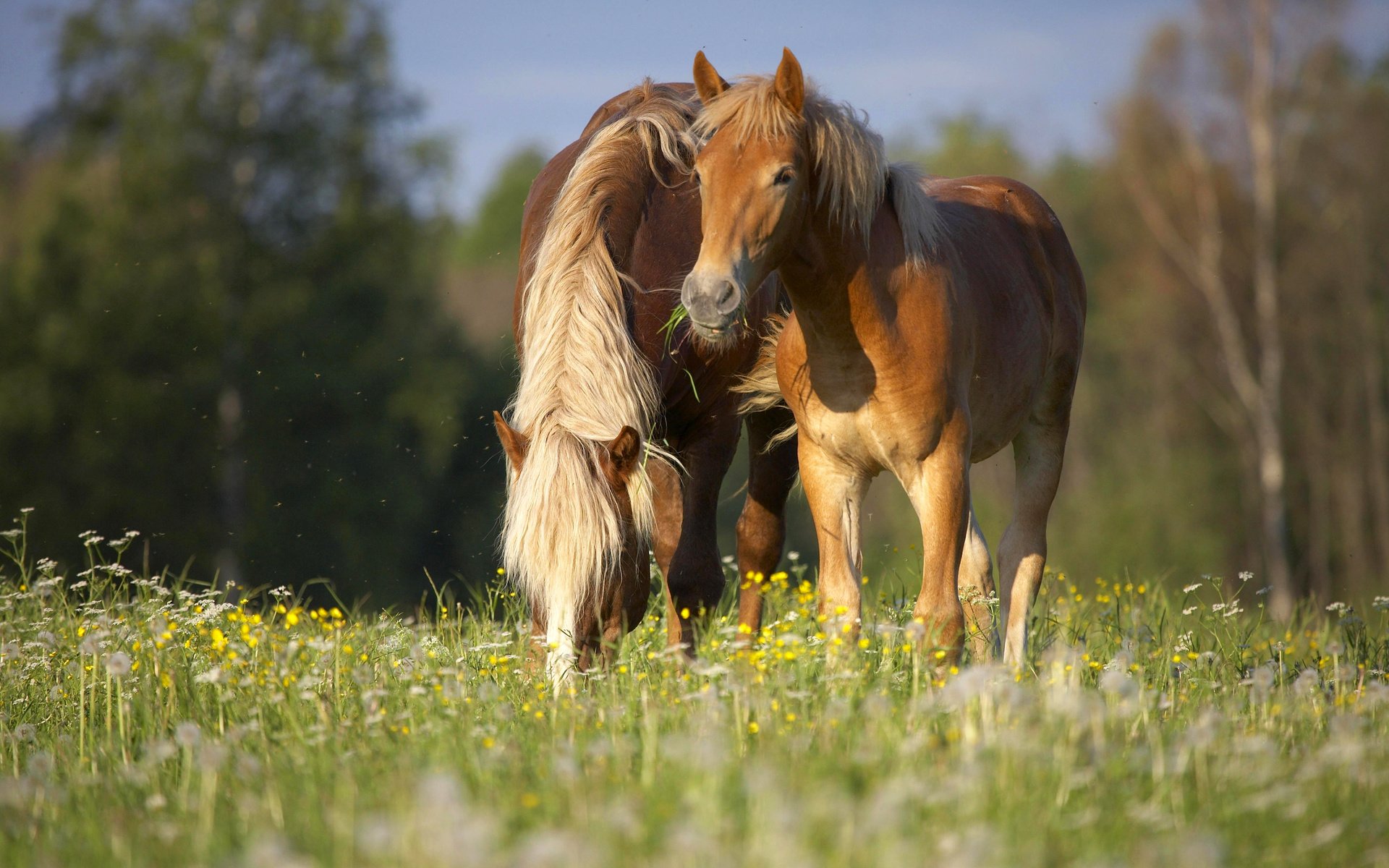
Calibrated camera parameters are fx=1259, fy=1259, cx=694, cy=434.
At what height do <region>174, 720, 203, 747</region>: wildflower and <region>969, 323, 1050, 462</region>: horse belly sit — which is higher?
<region>969, 323, 1050, 462</region>: horse belly

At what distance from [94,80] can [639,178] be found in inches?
670

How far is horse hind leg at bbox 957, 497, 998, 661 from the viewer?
4957 millimetres

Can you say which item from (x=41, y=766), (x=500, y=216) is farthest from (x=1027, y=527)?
(x=500, y=216)

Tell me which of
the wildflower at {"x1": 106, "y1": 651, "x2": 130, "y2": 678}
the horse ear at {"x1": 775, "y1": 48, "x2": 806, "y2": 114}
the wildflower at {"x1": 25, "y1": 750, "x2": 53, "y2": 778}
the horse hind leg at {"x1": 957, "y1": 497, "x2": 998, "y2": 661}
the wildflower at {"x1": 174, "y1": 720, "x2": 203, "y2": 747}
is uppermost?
the horse ear at {"x1": 775, "y1": 48, "x2": 806, "y2": 114}

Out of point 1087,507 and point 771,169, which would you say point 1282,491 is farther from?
point 771,169

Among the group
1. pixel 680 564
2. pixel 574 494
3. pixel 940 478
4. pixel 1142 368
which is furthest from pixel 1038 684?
pixel 1142 368

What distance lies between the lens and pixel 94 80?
19.2 meters

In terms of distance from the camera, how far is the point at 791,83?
4.05 m

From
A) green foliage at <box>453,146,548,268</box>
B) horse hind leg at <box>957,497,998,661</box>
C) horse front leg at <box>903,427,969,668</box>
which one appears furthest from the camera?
green foliage at <box>453,146,548,268</box>

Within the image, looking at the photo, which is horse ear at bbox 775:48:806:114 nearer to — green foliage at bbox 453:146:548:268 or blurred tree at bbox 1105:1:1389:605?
blurred tree at bbox 1105:1:1389:605

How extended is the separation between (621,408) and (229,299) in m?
16.4

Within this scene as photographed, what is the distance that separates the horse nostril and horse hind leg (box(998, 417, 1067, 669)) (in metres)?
2.10

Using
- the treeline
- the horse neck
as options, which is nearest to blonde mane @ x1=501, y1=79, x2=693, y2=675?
the horse neck

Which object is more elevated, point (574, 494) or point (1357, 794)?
point (574, 494)
